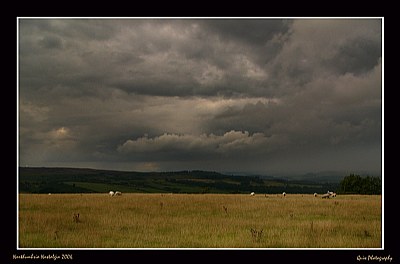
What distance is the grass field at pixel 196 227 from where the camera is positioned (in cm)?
1402

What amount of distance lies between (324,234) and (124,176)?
79.5 meters

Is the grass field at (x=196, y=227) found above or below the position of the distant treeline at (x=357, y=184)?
above

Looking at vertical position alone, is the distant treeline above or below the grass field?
below

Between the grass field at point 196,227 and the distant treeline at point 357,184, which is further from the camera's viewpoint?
the distant treeline at point 357,184

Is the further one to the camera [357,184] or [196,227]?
[357,184]

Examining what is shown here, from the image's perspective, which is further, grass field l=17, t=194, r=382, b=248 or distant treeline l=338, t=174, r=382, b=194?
distant treeline l=338, t=174, r=382, b=194

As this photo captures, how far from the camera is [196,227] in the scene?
16.5 meters

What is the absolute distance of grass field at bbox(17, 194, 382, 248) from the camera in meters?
14.0

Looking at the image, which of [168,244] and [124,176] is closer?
[168,244]

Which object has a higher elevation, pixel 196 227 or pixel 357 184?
pixel 196 227

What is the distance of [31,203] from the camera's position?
23.1 m
